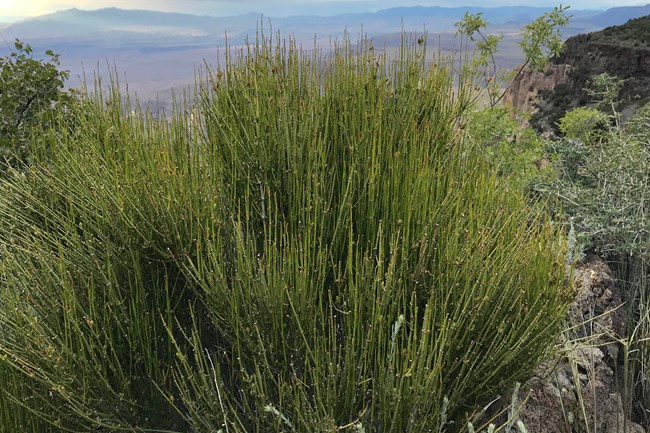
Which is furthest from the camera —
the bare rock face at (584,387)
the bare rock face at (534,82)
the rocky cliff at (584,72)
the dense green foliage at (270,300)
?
the bare rock face at (534,82)

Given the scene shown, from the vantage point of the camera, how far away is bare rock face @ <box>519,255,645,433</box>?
280 centimetres

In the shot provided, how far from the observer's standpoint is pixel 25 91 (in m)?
5.18

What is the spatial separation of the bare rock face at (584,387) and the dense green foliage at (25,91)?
189 inches

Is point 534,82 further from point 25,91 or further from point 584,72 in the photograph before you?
point 25,91

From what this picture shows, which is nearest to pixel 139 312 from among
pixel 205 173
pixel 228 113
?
pixel 205 173

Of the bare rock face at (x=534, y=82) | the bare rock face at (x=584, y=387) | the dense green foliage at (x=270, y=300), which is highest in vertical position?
the bare rock face at (x=534, y=82)

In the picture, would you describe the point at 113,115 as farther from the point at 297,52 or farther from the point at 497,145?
the point at 497,145

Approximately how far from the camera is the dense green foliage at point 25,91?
5016 millimetres

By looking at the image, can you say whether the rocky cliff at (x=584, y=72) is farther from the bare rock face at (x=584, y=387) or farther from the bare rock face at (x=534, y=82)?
the bare rock face at (x=584, y=387)

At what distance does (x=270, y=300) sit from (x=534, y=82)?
43.2ft

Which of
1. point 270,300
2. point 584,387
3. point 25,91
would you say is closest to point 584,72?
point 584,387

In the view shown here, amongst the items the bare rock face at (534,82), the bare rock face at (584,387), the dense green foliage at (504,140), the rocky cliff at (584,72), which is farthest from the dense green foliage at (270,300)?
the bare rock face at (534,82)

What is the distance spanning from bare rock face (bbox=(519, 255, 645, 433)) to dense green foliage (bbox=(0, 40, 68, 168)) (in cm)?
481

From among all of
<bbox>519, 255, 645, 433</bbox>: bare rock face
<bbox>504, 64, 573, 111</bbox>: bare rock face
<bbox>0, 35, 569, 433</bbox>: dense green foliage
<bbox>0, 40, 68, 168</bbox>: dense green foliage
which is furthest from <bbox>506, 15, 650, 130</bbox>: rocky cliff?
<bbox>0, 40, 68, 168</bbox>: dense green foliage
